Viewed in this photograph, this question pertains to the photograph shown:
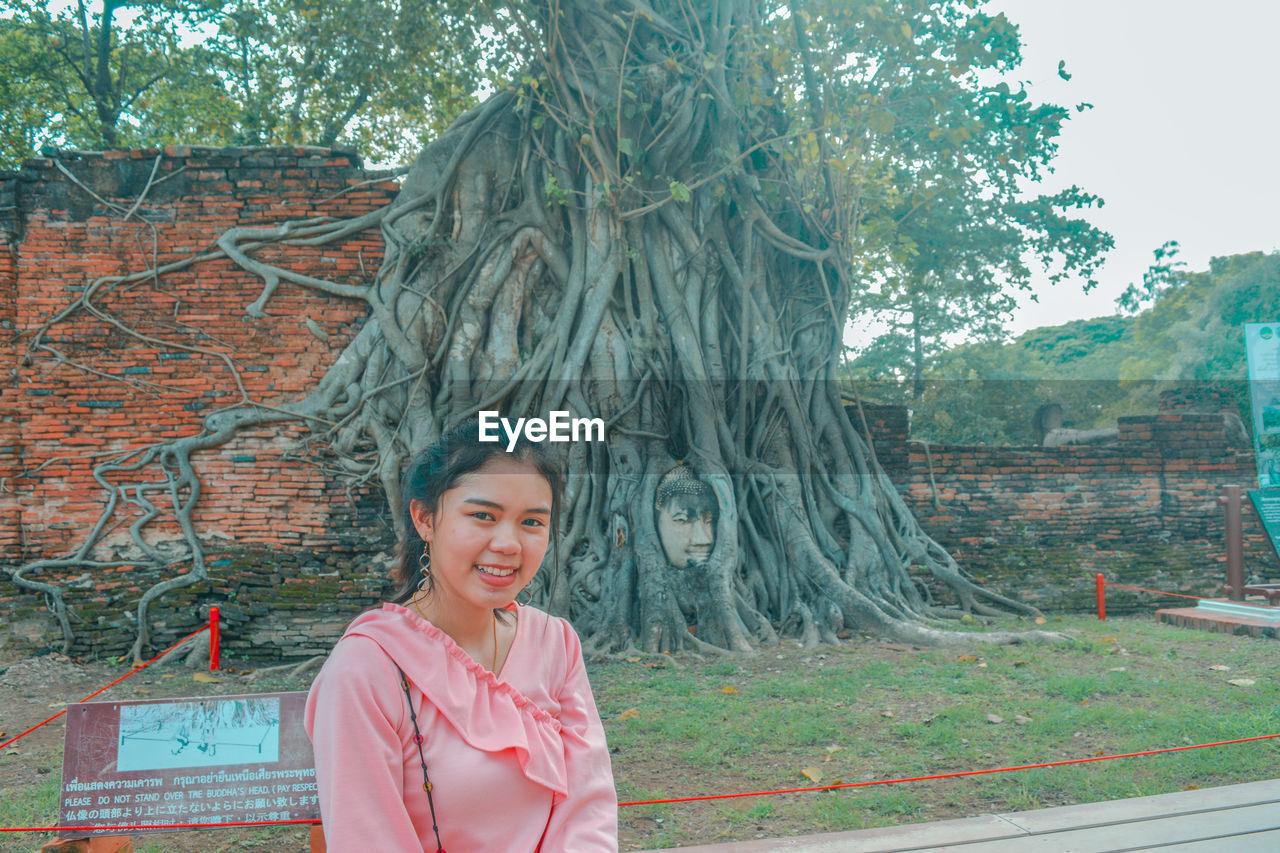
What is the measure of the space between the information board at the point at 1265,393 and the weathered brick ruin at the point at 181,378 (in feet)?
20.8

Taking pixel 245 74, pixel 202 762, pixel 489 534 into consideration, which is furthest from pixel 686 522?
pixel 245 74

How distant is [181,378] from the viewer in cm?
652

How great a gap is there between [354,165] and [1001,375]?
15.4 metres

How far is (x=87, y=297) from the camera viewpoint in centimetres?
650

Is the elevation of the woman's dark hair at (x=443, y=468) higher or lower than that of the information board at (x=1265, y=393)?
lower

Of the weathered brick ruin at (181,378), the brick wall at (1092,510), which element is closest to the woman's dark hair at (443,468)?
the weathered brick ruin at (181,378)

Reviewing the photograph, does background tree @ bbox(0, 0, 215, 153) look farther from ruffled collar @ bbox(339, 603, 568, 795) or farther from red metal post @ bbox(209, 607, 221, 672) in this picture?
ruffled collar @ bbox(339, 603, 568, 795)

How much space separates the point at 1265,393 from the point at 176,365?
7872 mm

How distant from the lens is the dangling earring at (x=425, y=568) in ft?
5.18

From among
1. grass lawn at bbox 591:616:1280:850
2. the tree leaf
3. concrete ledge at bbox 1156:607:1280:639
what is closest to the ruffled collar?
grass lawn at bbox 591:616:1280:850

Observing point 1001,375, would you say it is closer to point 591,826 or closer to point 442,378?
point 442,378

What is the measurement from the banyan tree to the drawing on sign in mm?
3517

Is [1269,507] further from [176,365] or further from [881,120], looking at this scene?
[176,365]

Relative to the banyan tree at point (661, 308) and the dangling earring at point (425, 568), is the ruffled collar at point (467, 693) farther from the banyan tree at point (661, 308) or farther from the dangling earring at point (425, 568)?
the banyan tree at point (661, 308)
